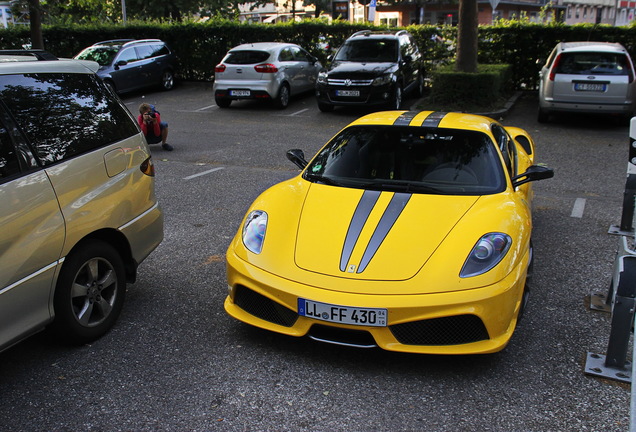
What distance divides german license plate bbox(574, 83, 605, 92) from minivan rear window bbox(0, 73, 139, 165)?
9.97m

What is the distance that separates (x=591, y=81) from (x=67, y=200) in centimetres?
1094

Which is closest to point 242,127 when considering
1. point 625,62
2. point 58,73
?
point 625,62

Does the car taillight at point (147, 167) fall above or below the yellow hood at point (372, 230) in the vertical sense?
above

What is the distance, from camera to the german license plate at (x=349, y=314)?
11.6ft

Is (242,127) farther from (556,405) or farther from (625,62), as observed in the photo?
(556,405)

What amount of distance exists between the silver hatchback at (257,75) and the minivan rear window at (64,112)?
10739mm

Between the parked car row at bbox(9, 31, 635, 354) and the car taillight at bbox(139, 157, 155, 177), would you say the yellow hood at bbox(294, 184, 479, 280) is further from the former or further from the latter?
the car taillight at bbox(139, 157, 155, 177)

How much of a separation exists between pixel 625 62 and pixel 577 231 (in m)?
7.34

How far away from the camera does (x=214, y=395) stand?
138 inches

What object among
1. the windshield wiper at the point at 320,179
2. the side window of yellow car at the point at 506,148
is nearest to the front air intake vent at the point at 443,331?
the windshield wiper at the point at 320,179

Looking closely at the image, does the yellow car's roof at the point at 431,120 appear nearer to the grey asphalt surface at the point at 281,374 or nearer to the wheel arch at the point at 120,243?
the grey asphalt surface at the point at 281,374

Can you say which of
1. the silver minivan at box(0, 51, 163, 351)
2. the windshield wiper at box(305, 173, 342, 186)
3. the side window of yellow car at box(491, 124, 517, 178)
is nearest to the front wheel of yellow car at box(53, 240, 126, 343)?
the silver minivan at box(0, 51, 163, 351)

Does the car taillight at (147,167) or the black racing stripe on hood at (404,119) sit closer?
the car taillight at (147,167)

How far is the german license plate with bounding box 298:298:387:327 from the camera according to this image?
355 cm
